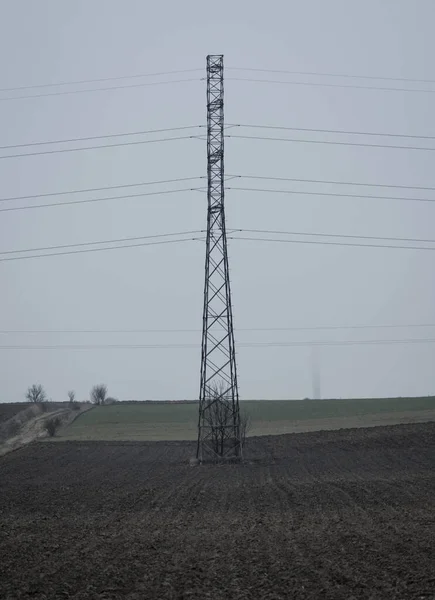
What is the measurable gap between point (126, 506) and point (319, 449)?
24157 millimetres

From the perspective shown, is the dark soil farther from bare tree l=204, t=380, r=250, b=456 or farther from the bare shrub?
the bare shrub

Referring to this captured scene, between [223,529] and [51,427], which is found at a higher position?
[51,427]

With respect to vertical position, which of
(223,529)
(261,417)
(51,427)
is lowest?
(223,529)

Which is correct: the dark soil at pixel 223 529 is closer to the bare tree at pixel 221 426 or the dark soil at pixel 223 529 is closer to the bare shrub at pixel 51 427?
the bare tree at pixel 221 426

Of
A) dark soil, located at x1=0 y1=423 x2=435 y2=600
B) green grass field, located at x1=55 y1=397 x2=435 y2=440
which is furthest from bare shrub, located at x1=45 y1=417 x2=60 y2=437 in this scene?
dark soil, located at x1=0 y1=423 x2=435 y2=600

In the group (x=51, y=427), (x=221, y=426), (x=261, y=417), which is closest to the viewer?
(x=221, y=426)

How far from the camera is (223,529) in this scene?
2142 cm

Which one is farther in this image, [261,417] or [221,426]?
[261,417]

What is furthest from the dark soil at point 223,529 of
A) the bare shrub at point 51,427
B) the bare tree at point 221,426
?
the bare shrub at point 51,427

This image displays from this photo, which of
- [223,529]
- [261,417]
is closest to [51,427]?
[261,417]

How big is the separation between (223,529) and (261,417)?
6465cm

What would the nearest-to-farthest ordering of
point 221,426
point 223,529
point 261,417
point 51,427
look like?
point 223,529, point 221,426, point 51,427, point 261,417

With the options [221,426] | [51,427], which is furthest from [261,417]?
[221,426]

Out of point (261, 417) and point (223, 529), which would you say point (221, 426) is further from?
Answer: point (261, 417)
